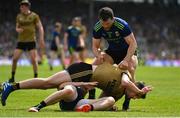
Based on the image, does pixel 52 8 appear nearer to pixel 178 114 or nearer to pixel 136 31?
pixel 136 31

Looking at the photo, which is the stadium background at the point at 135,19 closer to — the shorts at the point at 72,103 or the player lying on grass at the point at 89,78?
the player lying on grass at the point at 89,78

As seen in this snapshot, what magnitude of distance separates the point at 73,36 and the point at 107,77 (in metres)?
20.4

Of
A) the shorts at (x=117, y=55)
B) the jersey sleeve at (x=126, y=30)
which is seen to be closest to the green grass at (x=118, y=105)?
the shorts at (x=117, y=55)

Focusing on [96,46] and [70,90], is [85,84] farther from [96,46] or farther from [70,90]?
[96,46]

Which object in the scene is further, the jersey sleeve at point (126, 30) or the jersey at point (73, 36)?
the jersey at point (73, 36)

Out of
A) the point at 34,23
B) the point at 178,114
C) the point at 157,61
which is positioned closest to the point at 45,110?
the point at 178,114

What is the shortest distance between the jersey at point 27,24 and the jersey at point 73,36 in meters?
Answer: 11.1

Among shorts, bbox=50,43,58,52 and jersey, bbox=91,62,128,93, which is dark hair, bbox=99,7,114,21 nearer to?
jersey, bbox=91,62,128,93

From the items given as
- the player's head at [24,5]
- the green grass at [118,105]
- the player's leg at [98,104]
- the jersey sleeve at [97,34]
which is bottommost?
the green grass at [118,105]

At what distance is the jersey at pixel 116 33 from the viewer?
12906 millimetres

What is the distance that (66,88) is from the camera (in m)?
11.5

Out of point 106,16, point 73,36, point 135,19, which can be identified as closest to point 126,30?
point 106,16

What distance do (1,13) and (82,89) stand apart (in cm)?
4517

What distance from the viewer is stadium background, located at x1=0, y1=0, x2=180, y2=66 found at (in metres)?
54.4
